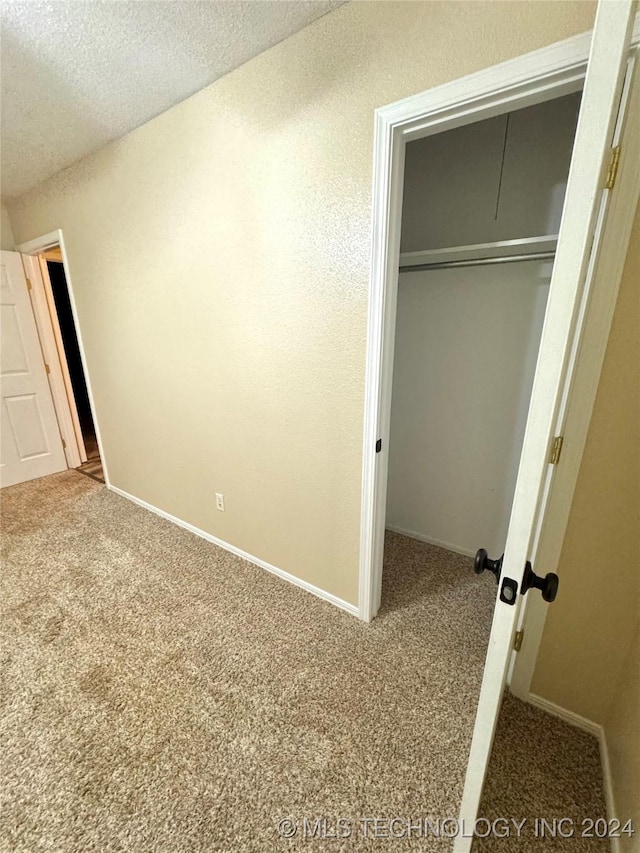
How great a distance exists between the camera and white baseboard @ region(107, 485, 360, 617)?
1844 mm

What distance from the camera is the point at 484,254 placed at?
182cm

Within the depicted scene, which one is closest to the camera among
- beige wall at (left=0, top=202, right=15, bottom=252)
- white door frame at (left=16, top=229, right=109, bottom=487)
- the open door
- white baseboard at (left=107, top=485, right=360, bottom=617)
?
the open door

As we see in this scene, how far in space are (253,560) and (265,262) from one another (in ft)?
5.69

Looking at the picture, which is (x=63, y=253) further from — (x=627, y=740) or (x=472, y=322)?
(x=627, y=740)

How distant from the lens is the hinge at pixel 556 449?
1067 mm

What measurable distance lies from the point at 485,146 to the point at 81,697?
317cm

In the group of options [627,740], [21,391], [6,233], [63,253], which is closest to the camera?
[627,740]

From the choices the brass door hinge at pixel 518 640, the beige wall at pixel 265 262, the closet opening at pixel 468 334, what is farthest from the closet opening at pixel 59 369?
the brass door hinge at pixel 518 640

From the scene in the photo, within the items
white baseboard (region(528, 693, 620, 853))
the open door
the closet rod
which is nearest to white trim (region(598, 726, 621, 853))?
white baseboard (region(528, 693, 620, 853))

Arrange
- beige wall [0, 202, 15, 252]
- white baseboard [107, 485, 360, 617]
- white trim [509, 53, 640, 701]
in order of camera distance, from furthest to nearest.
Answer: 1. beige wall [0, 202, 15, 252]
2. white baseboard [107, 485, 360, 617]
3. white trim [509, 53, 640, 701]

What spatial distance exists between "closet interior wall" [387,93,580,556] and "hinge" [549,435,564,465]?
92cm

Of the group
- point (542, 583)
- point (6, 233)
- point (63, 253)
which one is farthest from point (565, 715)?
point (6, 233)

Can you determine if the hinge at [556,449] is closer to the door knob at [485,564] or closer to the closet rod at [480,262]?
the door knob at [485,564]

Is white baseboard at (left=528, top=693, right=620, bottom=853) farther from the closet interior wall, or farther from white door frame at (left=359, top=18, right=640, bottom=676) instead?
the closet interior wall
